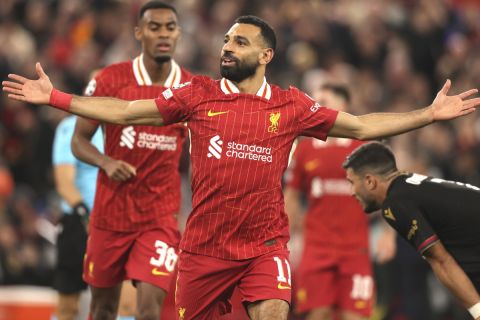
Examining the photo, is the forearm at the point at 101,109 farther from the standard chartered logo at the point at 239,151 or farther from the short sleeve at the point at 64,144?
the short sleeve at the point at 64,144

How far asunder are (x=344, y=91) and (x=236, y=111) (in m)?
3.92

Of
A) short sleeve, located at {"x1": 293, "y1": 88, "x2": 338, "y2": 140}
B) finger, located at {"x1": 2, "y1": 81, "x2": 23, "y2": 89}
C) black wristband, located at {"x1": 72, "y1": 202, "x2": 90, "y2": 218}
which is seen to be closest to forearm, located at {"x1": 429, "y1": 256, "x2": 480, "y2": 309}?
short sleeve, located at {"x1": 293, "y1": 88, "x2": 338, "y2": 140}

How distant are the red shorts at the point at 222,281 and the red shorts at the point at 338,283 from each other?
10.7ft

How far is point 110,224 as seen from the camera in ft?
30.6

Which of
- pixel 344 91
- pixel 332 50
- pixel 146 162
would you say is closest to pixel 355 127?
pixel 146 162

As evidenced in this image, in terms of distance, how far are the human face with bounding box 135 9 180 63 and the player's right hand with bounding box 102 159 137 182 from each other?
1.04 metres

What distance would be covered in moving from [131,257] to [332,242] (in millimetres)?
2810

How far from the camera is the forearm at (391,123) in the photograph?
8.05 m

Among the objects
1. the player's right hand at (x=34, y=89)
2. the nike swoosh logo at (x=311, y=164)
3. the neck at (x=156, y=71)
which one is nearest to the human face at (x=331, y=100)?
the nike swoosh logo at (x=311, y=164)

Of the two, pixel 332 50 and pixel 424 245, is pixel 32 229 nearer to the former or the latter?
pixel 332 50

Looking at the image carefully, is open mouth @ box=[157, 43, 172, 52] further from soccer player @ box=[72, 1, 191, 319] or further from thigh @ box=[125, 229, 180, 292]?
thigh @ box=[125, 229, 180, 292]

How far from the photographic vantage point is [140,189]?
9.25m

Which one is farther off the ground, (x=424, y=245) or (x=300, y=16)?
(x=300, y=16)

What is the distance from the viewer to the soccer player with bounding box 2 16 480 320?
26.1 ft
